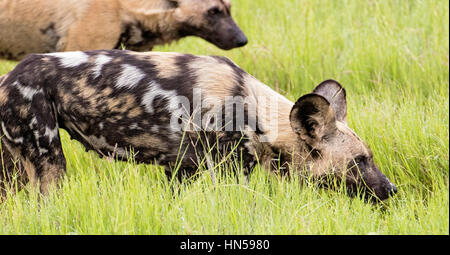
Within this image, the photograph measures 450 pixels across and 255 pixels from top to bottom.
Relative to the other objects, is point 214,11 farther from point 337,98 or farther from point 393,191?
point 393,191

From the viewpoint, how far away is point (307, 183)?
133 inches

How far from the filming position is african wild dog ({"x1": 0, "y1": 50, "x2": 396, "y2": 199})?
10.6 feet

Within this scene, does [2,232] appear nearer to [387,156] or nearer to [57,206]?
[57,206]

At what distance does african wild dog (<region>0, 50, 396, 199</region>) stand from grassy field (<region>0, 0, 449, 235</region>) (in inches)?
5.7

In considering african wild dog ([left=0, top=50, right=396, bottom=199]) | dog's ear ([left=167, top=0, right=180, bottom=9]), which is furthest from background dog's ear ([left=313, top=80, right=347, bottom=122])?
dog's ear ([left=167, top=0, right=180, bottom=9])

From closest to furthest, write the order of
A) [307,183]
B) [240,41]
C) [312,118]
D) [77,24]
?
[312,118] → [307,183] → [77,24] → [240,41]

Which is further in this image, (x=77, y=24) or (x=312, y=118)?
(x=77, y=24)

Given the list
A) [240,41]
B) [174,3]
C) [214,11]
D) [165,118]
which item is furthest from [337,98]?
[174,3]

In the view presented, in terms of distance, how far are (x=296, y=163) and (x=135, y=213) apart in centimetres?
92

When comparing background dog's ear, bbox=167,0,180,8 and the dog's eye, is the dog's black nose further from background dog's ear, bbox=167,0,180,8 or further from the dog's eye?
background dog's ear, bbox=167,0,180,8

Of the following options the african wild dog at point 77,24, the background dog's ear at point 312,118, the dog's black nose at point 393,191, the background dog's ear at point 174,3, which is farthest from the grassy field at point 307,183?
the african wild dog at point 77,24

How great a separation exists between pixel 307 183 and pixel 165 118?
0.78 meters
